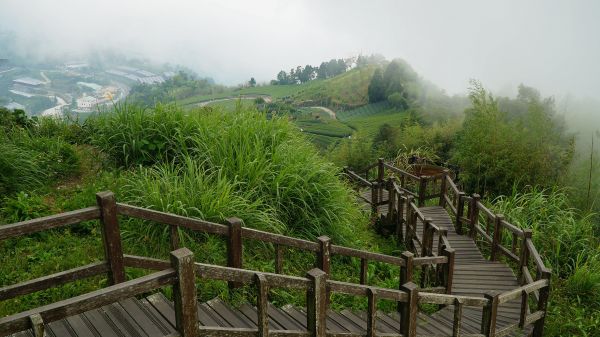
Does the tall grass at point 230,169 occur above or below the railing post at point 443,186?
above

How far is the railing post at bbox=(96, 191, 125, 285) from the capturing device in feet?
11.8

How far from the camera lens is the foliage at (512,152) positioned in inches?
501

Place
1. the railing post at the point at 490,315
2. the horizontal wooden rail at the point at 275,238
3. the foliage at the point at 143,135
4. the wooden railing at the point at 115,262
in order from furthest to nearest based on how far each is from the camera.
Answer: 1. the foliage at the point at 143,135
2. the railing post at the point at 490,315
3. the horizontal wooden rail at the point at 275,238
4. the wooden railing at the point at 115,262

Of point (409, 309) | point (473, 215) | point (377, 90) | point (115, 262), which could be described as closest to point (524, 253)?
point (473, 215)

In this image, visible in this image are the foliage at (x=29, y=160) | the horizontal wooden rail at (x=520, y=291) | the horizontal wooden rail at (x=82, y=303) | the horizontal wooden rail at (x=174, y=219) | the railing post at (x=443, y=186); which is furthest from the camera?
the railing post at (x=443, y=186)

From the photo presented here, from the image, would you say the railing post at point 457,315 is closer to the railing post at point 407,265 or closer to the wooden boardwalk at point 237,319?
the wooden boardwalk at point 237,319

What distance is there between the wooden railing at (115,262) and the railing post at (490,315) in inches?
36.4

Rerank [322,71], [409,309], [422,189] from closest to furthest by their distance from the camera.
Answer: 1. [409,309]
2. [422,189]
3. [322,71]

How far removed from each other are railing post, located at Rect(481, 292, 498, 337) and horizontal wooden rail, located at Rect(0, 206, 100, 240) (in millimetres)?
4264

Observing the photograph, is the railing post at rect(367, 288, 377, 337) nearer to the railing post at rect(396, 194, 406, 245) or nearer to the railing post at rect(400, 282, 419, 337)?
the railing post at rect(400, 282, 419, 337)

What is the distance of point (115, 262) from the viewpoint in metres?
3.84

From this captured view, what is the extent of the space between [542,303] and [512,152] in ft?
25.4

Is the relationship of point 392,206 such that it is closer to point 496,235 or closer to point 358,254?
point 496,235

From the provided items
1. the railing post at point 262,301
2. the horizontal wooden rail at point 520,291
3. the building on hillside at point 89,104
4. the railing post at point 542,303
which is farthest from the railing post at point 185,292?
the building on hillside at point 89,104
